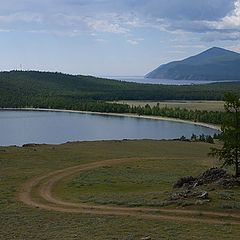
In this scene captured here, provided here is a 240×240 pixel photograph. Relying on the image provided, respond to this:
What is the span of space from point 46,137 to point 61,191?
80.4 metres

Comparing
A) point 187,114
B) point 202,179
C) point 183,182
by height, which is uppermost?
point 187,114

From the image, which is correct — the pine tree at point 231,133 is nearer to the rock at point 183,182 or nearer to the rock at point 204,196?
the rock at point 183,182

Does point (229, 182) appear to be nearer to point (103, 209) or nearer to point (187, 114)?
point (103, 209)

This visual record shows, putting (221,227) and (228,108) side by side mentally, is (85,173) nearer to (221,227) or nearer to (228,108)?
(228,108)

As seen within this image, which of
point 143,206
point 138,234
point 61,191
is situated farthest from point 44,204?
point 138,234

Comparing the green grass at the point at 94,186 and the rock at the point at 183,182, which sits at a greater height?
the rock at the point at 183,182

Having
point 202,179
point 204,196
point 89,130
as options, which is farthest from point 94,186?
point 89,130

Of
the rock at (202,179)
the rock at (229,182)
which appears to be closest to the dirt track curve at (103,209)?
the rock at (229,182)

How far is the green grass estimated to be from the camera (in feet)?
62.7

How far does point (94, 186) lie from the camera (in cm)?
3222

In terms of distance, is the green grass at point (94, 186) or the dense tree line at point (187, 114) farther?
Result: the dense tree line at point (187, 114)

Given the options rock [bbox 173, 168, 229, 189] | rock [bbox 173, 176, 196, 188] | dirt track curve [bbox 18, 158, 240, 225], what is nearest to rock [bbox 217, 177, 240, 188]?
rock [bbox 173, 168, 229, 189]

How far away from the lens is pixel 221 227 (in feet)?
65.3

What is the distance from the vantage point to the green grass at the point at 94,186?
19125mm
